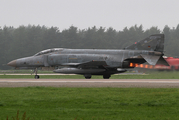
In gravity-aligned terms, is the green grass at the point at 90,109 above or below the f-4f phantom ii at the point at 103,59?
below

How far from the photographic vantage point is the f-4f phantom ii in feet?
94.7

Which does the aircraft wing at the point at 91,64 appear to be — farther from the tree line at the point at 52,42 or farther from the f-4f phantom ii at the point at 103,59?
the tree line at the point at 52,42

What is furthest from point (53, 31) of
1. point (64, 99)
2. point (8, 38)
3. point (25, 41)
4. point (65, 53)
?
point (64, 99)

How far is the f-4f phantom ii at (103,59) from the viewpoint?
28859mm

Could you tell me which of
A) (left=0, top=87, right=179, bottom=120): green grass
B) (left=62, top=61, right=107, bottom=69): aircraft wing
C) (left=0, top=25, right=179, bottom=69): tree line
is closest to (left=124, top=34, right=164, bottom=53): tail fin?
(left=62, top=61, right=107, bottom=69): aircraft wing

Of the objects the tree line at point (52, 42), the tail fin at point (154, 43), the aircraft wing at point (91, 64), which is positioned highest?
the tree line at point (52, 42)

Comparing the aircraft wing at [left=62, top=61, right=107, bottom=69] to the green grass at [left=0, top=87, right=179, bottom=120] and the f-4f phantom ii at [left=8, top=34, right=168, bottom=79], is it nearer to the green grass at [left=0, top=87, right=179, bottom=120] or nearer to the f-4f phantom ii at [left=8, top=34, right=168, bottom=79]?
the f-4f phantom ii at [left=8, top=34, right=168, bottom=79]

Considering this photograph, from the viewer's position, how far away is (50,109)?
9.46 meters

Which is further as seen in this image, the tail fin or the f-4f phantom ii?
the tail fin

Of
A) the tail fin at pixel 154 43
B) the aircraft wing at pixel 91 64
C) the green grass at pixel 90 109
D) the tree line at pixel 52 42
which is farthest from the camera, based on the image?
the tree line at pixel 52 42

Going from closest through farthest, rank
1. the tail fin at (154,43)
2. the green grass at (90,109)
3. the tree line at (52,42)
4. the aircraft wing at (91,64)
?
the green grass at (90,109)
the aircraft wing at (91,64)
the tail fin at (154,43)
the tree line at (52,42)

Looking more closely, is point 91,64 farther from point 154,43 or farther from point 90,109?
point 90,109

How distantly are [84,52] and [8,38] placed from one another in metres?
79.1

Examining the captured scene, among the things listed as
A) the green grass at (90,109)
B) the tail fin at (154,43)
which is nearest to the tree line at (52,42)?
the tail fin at (154,43)
